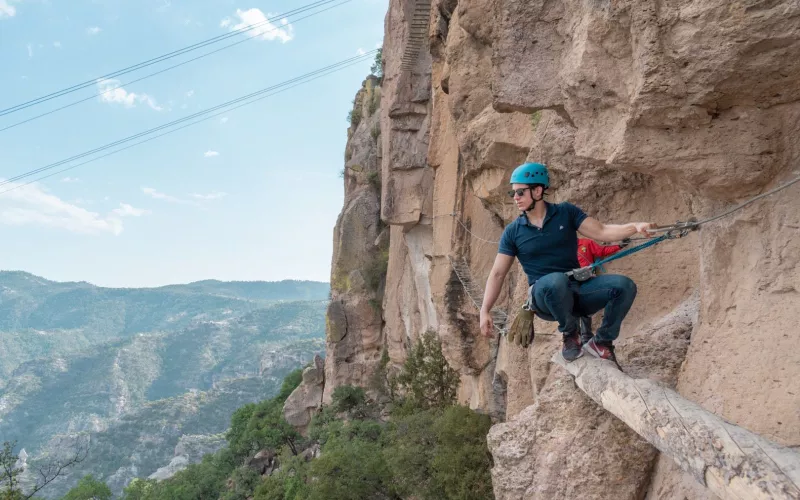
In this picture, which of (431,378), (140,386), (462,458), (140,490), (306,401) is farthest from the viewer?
(140,386)

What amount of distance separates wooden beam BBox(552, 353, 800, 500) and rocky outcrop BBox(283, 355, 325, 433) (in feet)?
90.1

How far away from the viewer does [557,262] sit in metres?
4.00

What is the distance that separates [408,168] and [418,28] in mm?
4635

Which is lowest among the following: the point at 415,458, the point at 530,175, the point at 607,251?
the point at 415,458

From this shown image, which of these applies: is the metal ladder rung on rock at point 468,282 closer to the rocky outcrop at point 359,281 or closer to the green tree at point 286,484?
the green tree at point 286,484

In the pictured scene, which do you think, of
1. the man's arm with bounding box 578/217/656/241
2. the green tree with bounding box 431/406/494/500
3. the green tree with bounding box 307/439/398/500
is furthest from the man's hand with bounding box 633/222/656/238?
the green tree with bounding box 307/439/398/500

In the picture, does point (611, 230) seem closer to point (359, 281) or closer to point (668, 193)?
point (668, 193)

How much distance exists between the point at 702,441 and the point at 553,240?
161 centimetres

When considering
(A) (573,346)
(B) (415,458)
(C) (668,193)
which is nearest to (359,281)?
(B) (415,458)

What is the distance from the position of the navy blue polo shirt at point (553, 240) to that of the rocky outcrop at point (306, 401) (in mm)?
27303

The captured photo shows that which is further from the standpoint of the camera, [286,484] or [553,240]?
[286,484]

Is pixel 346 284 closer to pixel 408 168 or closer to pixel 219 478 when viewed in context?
pixel 408 168

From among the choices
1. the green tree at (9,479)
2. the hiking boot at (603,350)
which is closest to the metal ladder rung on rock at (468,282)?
the hiking boot at (603,350)

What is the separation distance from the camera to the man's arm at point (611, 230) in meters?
3.48
